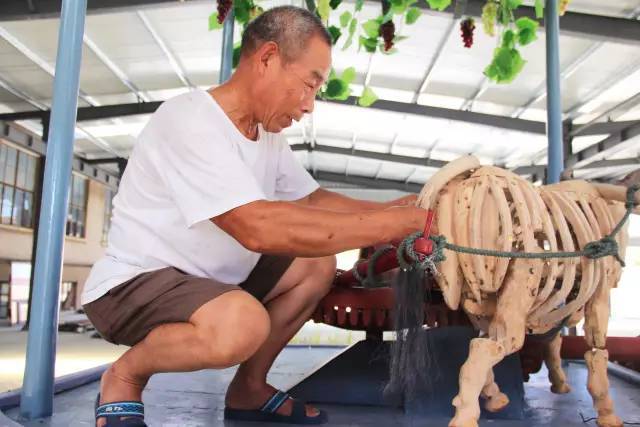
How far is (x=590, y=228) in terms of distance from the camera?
129 centimetres

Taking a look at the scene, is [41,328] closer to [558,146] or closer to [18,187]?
[558,146]

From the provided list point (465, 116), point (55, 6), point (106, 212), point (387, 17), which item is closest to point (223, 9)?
point (387, 17)

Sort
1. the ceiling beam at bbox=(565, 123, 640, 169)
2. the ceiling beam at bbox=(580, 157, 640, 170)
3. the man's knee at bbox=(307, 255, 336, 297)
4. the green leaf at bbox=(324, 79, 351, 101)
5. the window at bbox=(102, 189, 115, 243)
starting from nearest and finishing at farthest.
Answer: the man's knee at bbox=(307, 255, 336, 297) < the green leaf at bbox=(324, 79, 351, 101) < the ceiling beam at bbox=(565, 123, 640, 169) < the ceiling beam at bbox=(580, 157, 640, 170) < the window at bbox=(102, 189, 115, 243)

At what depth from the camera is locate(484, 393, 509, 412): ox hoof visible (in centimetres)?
144

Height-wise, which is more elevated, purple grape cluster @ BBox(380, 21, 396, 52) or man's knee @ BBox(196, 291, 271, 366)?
purple grape cluster @ BBox(380, 21, 396, 52)

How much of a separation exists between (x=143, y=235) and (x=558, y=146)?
76.3 inches

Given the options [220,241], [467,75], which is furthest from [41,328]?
[467,75]

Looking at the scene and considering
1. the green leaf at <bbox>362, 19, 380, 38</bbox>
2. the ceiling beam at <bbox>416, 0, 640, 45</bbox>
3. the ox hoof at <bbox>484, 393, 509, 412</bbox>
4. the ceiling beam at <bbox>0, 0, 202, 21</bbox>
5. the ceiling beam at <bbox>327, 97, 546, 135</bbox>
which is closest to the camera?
the ox hoof at <bbox>484, 393, 509, 412</bbox>

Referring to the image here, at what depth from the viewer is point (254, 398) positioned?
57.8 inches

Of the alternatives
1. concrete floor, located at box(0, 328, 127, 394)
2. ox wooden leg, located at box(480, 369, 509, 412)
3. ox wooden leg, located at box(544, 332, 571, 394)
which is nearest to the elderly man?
ox wooden leg, located at box(480, 369, 509, 412)

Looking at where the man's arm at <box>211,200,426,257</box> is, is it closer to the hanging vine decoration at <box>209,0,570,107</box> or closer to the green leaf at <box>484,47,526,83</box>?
the hanging vine decoration at <box>209,0,570,107</box>

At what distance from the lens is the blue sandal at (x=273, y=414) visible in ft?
4.75

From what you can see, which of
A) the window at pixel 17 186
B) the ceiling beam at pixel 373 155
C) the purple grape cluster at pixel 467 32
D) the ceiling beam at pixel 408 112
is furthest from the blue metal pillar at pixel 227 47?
the ceiling beam at pixel 373 155

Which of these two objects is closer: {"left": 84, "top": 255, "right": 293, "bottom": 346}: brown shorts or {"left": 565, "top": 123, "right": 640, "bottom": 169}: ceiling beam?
{"left": 84, "top": 255, "right": 293, "bottom": 346}: brown shorts
